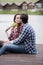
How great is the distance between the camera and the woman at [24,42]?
2416 millimetres

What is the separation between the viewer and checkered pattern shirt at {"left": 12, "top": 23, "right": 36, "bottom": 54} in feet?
7.91

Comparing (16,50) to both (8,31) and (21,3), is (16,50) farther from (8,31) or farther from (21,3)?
(21,3)

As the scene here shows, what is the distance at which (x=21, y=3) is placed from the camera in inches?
75.5

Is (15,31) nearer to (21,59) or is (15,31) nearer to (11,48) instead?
(11,48)

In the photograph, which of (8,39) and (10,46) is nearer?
(10,46)

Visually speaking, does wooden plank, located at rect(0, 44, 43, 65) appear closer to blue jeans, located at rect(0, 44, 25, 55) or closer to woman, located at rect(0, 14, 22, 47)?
blue jeans, located at rect(0, 44, 25, 55)

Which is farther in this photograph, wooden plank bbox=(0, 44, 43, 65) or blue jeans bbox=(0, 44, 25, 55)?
blue jeans bbox=(0, 44, 25, 55)

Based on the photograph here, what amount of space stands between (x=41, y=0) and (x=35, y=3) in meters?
0.15

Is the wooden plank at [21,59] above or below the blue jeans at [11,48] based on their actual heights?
below

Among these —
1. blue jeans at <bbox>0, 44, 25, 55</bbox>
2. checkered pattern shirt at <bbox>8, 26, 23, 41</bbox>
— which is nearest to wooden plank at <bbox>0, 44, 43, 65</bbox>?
blue jeans at <bbox>0, 44, 25, 55</bbox>

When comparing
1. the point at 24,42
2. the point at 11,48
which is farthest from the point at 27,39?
the point at 11,48

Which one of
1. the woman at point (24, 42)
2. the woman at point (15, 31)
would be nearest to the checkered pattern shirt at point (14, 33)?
the woman at point (15, 31)

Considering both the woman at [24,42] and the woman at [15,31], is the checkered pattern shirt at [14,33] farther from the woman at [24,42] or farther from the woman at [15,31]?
the woman at [24,42]

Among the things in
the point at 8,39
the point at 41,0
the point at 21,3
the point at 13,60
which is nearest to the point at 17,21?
the point at 8,39
